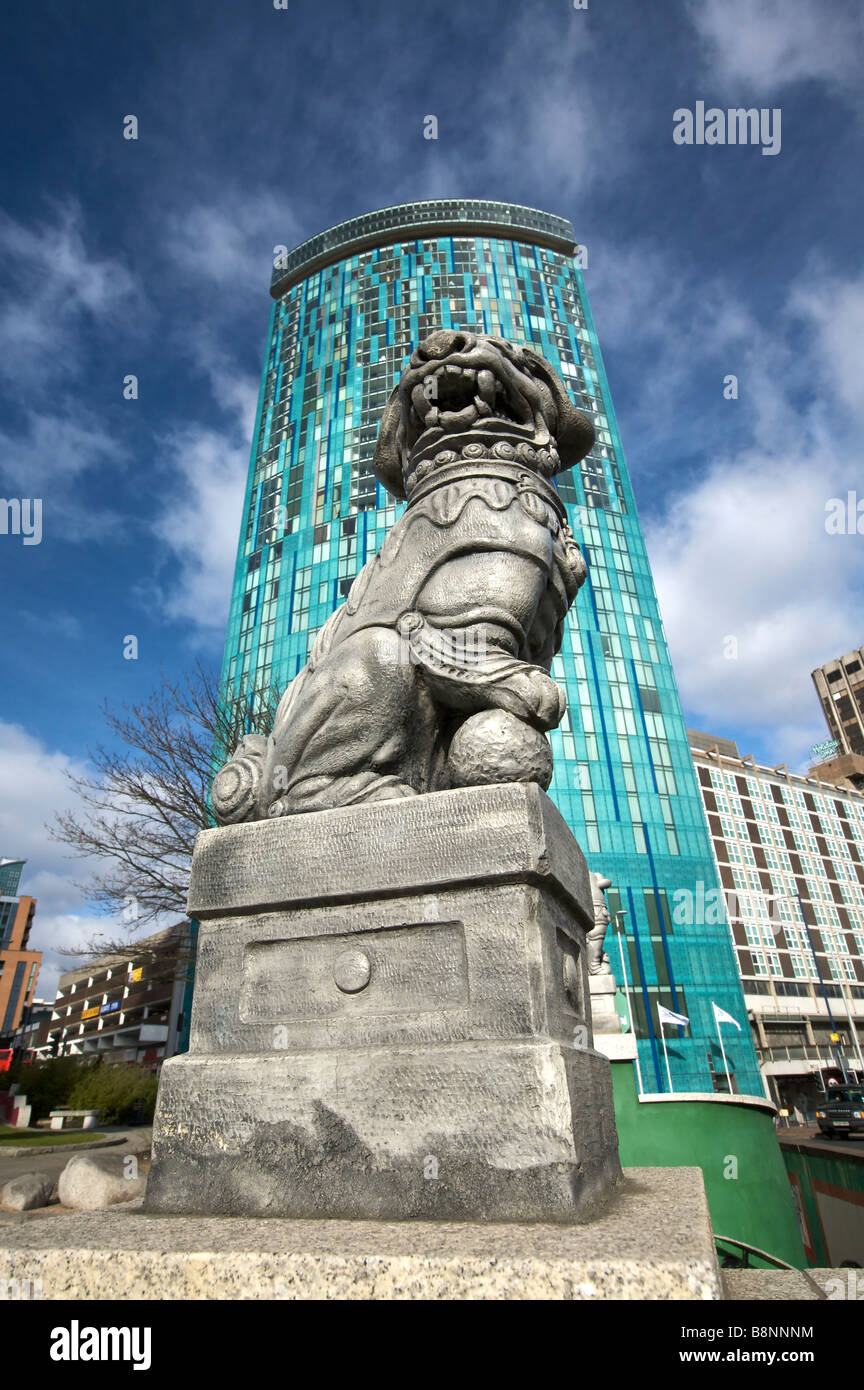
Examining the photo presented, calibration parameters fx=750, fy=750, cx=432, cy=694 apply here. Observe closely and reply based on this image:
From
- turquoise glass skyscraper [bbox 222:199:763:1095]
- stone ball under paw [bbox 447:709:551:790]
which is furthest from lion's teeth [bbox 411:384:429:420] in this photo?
turquoise glass skyscraper [bbox 222:199:763:1095]

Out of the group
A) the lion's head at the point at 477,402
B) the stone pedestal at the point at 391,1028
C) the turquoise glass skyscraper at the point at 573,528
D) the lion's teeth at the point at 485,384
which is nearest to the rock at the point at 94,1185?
the stone pedestal at the point at 391,1028

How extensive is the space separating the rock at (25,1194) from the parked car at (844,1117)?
26856 millimetres

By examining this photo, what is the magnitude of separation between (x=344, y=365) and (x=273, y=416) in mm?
5016

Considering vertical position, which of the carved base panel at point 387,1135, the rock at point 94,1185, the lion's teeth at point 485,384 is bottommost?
the rock at point 94,1185

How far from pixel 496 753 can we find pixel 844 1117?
28553 mm

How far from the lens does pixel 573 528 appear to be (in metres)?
32.9

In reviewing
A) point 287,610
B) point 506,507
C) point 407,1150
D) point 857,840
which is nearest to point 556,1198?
point 407,1150

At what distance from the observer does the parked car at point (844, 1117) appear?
2364 cm

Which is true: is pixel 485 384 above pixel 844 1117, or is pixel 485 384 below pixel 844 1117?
above

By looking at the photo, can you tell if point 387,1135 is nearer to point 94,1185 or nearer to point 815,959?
point 94,1185

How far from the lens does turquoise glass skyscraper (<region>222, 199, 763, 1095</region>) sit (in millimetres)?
29781

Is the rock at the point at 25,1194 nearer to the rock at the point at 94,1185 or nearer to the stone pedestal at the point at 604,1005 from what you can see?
the rock at the point at 94,1185

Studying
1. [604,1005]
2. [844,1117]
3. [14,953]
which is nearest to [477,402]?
[604,1005]
